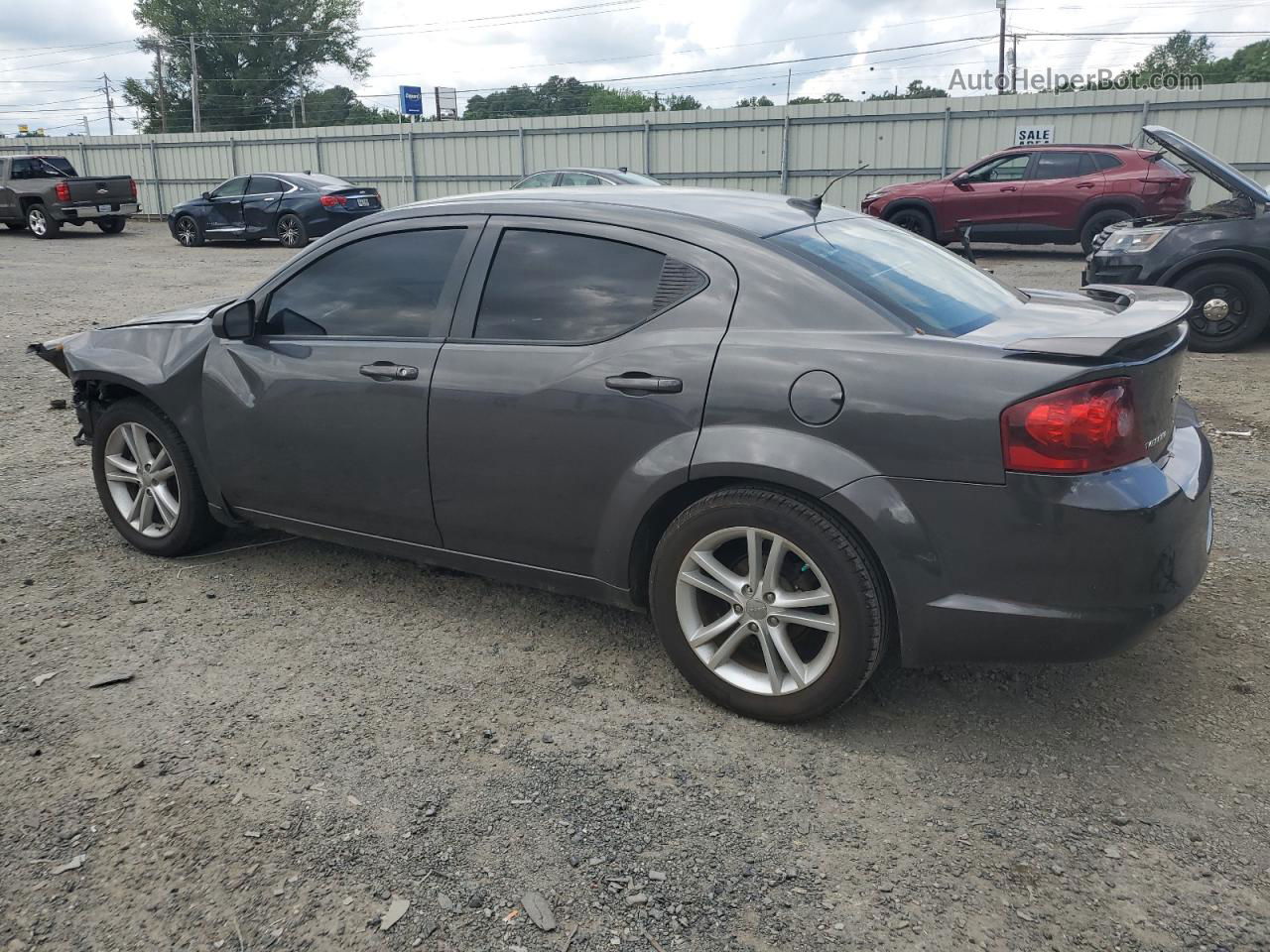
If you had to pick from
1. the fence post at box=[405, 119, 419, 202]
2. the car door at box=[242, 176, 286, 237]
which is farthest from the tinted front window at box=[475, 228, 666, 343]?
the fence post at box=[405, 119, 419, 202]

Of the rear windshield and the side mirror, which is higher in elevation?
the rear windshield

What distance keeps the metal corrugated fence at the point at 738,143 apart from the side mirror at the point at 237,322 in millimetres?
19667

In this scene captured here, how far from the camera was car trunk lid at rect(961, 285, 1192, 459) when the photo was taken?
2707 mm

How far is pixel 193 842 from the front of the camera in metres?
2.65

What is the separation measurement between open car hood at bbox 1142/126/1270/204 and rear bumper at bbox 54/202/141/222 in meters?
23.1

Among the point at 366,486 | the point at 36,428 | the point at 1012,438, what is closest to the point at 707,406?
the point at 1012,438

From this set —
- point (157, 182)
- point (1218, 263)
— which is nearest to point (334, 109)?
point (157, 182)

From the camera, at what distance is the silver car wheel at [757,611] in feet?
9.89

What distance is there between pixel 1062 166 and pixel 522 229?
14652mm

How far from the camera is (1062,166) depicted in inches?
625

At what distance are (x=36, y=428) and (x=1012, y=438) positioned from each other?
661 cm

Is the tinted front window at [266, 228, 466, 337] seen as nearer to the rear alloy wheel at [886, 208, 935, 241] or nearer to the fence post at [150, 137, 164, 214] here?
the rear alloy wheel at [886, 208, 935, 241]

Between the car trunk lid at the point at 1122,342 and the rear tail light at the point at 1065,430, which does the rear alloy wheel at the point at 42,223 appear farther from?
the rear tail light at the point at 1065,430

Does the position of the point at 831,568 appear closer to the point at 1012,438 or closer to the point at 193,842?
the point at 1012,438
